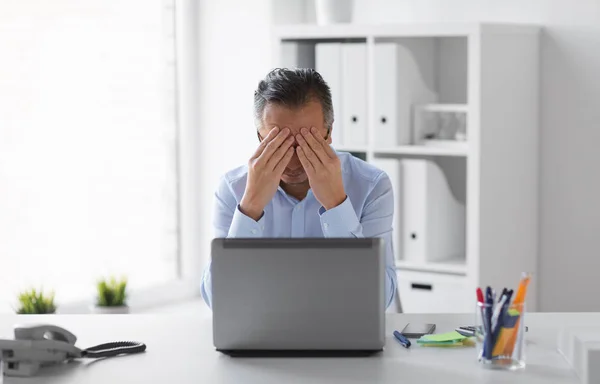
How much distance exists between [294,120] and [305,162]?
0.37 feet

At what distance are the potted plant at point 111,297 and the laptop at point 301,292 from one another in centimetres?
187

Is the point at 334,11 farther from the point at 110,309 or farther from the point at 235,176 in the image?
the point at 235,176

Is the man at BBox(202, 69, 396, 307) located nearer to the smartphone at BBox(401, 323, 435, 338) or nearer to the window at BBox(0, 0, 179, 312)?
the smartphone at BBox(401, 323, 435, 338)

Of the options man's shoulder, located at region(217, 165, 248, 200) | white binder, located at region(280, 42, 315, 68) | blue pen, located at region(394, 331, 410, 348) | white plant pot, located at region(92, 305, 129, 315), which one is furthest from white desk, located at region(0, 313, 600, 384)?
white binder, located at region(280, 42, 315, 68)

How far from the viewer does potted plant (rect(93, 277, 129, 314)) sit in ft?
12.1

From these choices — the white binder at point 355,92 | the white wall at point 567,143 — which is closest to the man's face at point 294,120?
the white binder at point 355,92

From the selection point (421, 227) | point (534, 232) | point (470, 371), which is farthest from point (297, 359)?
point (534, 232)

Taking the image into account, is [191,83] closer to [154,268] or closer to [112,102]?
[112,102]

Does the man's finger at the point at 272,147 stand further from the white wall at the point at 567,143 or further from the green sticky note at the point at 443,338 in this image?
the white wall at the point at 567,143

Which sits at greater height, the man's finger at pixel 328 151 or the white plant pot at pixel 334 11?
the white plant pot at pixel 334 11

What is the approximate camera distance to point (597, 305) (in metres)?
3.84

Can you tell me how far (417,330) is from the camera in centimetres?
213

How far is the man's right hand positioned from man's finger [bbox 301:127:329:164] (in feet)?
0.12

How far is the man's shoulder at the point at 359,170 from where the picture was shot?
8.63 feet
